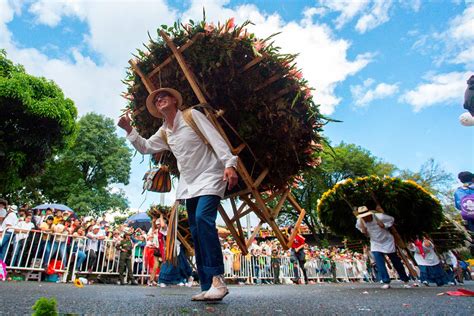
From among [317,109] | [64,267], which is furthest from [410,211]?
[64,267]

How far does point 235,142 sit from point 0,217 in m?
7.35

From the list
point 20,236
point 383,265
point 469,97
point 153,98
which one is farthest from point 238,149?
point 20,236

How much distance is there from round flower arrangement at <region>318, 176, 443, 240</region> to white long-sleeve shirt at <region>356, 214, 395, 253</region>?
0.36m

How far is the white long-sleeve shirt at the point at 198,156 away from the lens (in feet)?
9.86

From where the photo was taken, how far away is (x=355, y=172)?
28.6 metres

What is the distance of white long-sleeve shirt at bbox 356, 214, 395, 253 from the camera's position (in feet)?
23.7

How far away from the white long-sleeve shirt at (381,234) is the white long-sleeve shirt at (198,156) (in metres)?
5.18

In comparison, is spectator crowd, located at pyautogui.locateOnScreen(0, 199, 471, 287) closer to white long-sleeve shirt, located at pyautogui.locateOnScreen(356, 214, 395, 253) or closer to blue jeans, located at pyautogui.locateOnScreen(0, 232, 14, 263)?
blue jeans, located at pyautogui.locateOnScreen(0, 232, 14, 263)

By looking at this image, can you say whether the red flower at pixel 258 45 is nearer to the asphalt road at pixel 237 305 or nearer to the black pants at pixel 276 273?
the asphalt road at pixel 237 305

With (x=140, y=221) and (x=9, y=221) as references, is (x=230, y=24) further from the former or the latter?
(x=140, y=221)

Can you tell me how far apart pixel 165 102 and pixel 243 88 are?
2.93ft

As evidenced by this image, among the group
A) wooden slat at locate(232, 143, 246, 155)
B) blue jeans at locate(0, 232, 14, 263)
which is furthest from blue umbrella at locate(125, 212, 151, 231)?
wooden slat at locate(232, 143, 246, 155)

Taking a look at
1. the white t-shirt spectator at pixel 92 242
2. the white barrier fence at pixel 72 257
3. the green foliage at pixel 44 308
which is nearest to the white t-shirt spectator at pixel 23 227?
the white barrier fence at pixel 72 257

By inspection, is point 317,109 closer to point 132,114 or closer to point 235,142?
point 235,142
